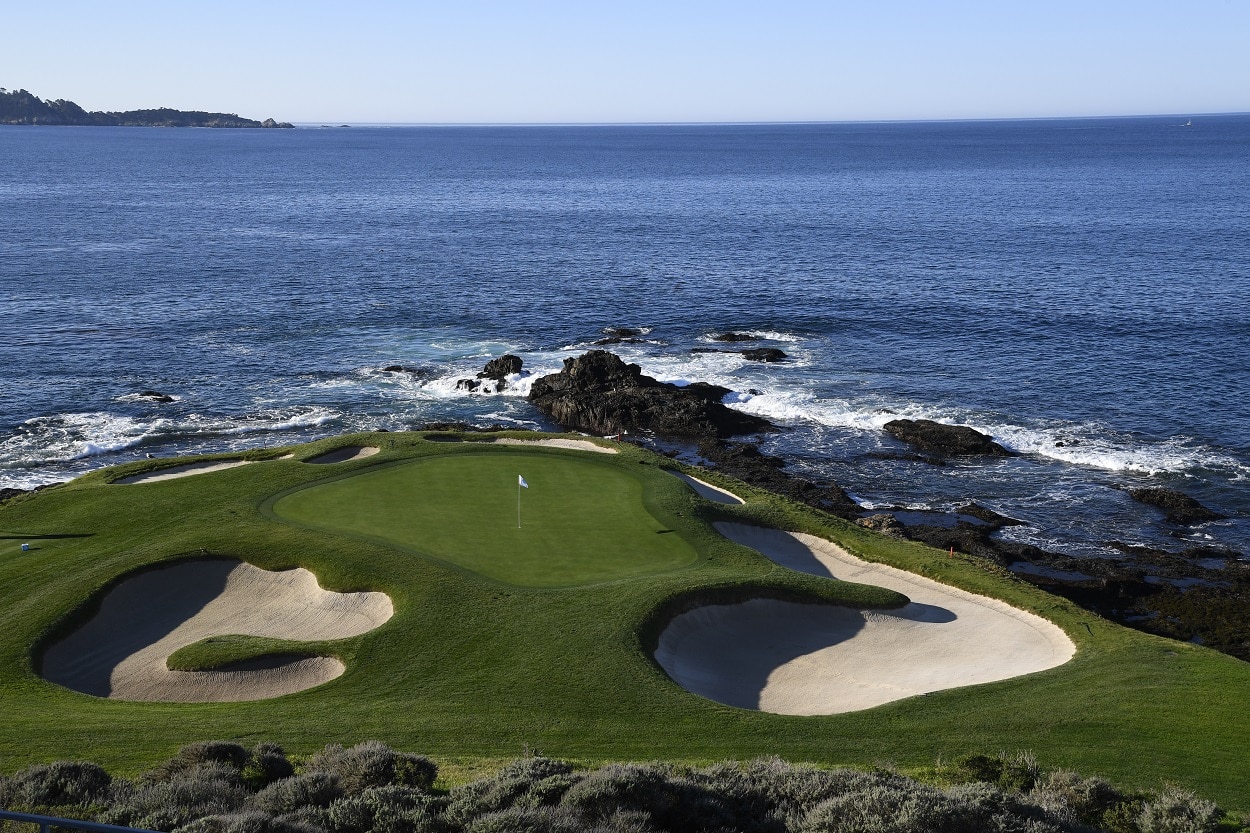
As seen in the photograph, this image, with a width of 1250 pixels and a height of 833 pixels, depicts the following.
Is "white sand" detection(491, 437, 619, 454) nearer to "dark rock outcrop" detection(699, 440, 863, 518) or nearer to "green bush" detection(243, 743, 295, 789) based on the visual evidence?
"dark rock outcrop" detection(699, 440, 863, 518)

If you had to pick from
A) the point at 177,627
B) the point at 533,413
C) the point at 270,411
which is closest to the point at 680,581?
the point at 177,627

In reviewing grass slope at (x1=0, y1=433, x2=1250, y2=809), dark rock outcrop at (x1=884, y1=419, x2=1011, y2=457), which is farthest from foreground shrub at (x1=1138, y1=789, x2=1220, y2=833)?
dark rock outcrop at (x1=884, y1=419, x2=1011, y2=457)

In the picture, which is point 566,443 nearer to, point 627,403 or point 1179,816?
point 627,403

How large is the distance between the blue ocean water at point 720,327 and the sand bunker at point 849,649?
483 inches

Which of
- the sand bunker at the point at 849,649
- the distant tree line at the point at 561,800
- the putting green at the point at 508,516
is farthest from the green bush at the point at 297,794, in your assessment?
the putting green at the point at 508,516

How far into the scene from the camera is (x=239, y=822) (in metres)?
13.7

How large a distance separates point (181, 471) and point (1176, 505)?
38571 millimetres

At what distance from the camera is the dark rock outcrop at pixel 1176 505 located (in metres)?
42.0

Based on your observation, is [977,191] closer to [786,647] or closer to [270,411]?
[270,411]

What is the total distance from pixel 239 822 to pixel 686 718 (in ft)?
36.6

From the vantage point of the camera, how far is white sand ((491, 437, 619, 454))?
42.1 meters

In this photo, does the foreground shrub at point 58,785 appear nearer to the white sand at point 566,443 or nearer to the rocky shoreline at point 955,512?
the white sand at point 566,443

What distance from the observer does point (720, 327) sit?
73.4 m

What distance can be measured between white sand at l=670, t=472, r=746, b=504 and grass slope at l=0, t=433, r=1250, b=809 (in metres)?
1.78
